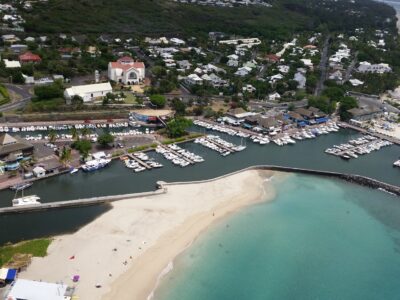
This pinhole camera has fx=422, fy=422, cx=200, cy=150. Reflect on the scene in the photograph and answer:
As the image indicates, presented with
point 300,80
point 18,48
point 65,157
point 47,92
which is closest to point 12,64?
point 18,48

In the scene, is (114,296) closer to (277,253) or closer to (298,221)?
(277,253)

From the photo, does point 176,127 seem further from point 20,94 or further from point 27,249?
point 20,94

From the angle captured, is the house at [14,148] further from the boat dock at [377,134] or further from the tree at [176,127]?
the boat dock at [377,134]

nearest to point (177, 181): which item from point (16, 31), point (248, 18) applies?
point (16, 31)

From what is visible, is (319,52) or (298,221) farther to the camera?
(319,52)

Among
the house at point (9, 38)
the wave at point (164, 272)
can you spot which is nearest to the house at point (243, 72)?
the house at point (9, 38)
